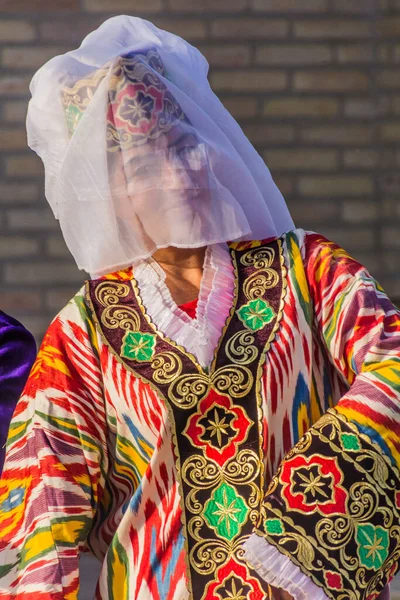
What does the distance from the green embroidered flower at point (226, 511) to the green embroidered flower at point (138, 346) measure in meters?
0.31

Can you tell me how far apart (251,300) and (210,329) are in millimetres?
112

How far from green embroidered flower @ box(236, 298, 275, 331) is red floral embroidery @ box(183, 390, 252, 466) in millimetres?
168

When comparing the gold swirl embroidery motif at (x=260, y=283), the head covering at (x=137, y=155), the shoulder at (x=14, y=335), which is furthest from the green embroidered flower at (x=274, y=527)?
the shoulder at (x=14, y=335)

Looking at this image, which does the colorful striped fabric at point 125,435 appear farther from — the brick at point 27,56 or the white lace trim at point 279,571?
the brick at point 27,56

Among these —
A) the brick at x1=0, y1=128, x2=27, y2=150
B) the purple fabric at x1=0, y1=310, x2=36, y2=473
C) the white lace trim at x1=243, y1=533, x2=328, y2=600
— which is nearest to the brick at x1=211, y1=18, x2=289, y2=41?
the brick at x1=0, y1=128, x2=27, y2=150

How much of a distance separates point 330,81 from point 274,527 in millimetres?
2731

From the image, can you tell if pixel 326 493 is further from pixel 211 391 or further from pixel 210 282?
pixel 210 282

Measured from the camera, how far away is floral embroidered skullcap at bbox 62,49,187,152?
2266 millimetres

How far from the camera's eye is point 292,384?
2.18 m

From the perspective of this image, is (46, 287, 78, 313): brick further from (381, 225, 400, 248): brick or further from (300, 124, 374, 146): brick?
(381, 225, 400, 248): brick

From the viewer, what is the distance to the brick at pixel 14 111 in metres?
4.34

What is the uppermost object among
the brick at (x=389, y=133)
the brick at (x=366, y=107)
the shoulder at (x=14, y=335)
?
the brick at (x=366, y=107)

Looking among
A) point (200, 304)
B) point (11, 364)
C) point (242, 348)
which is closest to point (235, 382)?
point (242, 348)

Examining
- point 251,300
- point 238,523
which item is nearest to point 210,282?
point 251,300
